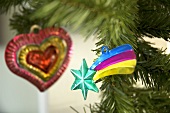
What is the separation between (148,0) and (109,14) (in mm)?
130

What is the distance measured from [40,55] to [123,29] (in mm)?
503

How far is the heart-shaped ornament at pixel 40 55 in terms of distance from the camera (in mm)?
625

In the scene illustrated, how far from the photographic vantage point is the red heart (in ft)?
2.13

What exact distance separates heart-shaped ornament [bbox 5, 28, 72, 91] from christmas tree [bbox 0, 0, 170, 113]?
0.28 meters

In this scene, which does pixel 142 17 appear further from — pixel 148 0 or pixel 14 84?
pixel 14 84

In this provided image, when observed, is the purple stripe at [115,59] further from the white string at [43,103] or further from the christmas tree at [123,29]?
the white string at [43,103]

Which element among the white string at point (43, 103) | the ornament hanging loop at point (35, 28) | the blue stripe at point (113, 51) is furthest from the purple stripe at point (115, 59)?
the white string at point (43, 103)

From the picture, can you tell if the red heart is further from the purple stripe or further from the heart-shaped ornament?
the purple stripe

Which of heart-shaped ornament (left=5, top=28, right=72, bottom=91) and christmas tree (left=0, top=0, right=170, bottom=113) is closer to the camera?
christmas tree (left=0, top=0, right=170, bottom=113)

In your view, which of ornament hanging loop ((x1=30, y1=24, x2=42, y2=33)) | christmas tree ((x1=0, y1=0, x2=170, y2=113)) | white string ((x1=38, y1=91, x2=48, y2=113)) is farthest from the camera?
white string ((x1=38, y1=91, x2=48, y2=113))

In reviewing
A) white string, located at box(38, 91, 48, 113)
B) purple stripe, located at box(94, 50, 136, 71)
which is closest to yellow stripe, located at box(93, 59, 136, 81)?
purple stripe, located at box(94, 50, 136, 71)

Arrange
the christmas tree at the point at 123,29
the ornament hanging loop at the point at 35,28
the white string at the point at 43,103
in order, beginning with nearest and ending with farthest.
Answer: the christmas tree at the point at 123,29, the ornament hanging loop at the point at 35,28, the white string at the point at 43,103

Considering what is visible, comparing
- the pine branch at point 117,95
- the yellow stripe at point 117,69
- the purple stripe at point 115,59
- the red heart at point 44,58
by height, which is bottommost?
the pine branch at point 117,95

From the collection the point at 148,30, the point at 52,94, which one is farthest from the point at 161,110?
the point at 52,94
